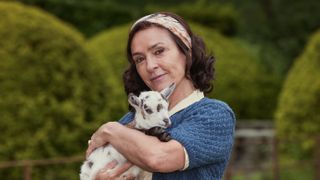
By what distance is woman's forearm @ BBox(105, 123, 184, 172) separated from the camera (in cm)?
252

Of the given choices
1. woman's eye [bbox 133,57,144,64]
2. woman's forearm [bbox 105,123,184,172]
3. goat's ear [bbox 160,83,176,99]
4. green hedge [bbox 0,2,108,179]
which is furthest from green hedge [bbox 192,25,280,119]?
woman's forearm [bbox 105,123,184,172]

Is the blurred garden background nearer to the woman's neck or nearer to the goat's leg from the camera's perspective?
the woman's neck

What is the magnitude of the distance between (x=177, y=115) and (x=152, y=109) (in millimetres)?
150

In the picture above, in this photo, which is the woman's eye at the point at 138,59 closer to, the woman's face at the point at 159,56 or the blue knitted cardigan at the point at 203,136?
the woman's face at the point at 159,56

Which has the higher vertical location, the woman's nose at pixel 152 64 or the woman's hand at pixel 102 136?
the woman's nose at pixel 152 64

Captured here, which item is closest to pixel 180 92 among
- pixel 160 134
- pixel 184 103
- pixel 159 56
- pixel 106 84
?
pixel 184 103

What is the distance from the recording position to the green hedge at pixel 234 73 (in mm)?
13117

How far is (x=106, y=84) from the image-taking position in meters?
7.77

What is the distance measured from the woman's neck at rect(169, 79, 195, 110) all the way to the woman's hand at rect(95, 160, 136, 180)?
28cm

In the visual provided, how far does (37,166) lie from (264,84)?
8643mm

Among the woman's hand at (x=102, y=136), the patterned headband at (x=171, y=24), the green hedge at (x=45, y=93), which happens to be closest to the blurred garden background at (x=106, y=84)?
the green hedge at (x=45, y=93)

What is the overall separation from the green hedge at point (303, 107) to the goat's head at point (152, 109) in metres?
6.94

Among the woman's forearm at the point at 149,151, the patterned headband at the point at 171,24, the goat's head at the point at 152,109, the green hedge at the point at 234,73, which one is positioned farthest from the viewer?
the green hedge at the point at 234,73

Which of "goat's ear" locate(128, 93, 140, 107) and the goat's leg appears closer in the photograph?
the goat's leg
